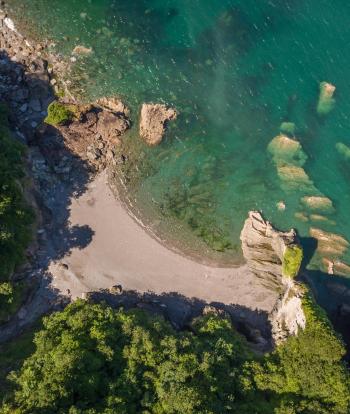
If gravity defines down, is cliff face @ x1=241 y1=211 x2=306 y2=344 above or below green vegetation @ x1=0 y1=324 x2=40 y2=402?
below

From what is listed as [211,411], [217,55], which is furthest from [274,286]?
[217,55]

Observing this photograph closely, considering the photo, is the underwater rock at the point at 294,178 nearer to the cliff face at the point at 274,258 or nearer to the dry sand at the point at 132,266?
the cliff face at the point at 274,258

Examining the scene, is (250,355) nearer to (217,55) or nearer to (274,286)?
(274,286)

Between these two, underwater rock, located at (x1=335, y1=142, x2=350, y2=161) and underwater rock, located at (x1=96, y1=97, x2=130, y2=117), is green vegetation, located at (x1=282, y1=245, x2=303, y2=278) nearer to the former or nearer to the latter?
underwater rock, located at (x1=335, y1=142, x2=350, y2=161)

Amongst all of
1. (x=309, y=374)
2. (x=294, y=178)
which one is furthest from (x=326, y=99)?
(x=309, y=374)

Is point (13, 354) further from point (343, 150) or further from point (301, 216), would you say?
point (343, 150)

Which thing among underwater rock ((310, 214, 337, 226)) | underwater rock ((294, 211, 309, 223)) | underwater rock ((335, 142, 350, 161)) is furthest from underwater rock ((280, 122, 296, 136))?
underwater rock ((310, 214, 337, 226))

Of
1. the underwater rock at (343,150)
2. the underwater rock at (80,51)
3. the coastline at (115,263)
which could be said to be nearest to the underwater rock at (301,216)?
the coastline at (115,263)
